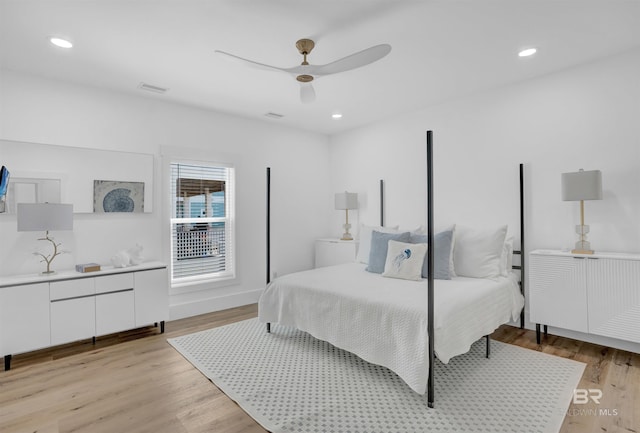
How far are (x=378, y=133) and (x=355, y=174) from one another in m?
0.74

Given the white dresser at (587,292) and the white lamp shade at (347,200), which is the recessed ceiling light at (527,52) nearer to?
the white dresser at (587,292)

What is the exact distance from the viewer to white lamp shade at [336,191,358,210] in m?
5.04

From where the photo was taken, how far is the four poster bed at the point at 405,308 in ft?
7.14

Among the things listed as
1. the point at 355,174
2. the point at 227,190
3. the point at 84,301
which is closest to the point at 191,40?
the point at 227,190

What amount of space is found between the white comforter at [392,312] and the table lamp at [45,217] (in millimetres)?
1991

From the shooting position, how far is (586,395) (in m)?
2.24

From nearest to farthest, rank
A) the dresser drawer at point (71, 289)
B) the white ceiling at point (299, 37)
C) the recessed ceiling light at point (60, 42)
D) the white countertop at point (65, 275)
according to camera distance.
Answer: the white ceiling at point (299, 37)
the recessed ceiling light at point (60, 42)
the white countertop at point (65, 275)
the dresser drawer at point (71, 289)

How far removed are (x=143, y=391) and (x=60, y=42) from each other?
273 centimetres

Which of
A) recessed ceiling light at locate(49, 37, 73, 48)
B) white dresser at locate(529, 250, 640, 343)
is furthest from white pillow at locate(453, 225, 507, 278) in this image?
recessed ceiling light at locate(49, 37, 73, 48)

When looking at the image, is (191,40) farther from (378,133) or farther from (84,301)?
(378,133)

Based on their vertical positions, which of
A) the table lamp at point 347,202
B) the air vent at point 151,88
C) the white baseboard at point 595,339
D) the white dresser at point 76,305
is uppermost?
the air vent at point 151,88

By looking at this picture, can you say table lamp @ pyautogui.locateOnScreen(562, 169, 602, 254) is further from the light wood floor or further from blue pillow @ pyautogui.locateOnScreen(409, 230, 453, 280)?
blue pillow @ pyautogui.locateOnScreen(409, 230, 453, 280)

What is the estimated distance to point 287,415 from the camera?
2.08 m

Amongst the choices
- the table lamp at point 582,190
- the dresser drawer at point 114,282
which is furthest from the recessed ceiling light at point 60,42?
the table lamp at point 582,190
